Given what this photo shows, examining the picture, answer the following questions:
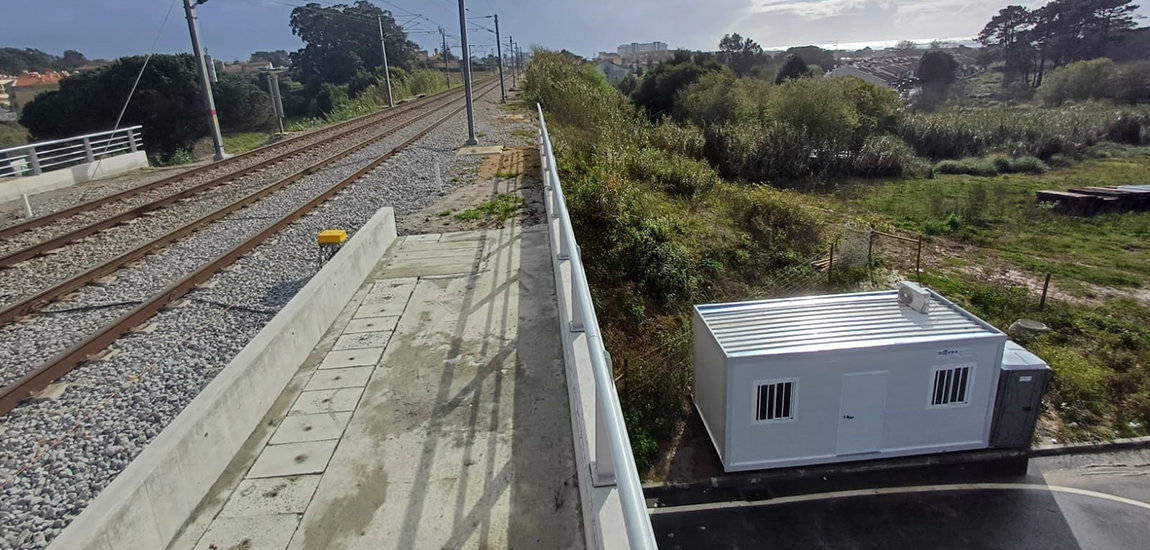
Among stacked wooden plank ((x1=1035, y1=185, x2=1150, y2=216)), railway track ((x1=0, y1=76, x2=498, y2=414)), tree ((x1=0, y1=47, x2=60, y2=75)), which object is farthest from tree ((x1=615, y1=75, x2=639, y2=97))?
tree ((x1=0, y1=47, x2=60, y2=75))

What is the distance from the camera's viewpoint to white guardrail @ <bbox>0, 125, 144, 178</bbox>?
13.6 metres

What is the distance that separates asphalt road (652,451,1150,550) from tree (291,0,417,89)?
81.6 metres

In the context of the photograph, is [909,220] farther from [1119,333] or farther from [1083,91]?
[1083,91]

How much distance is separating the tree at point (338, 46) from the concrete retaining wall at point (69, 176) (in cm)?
6722

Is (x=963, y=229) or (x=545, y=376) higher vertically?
(x=545, y=376)

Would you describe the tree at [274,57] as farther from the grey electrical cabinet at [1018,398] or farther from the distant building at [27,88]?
the grey electrical cabinet at [1018,398]

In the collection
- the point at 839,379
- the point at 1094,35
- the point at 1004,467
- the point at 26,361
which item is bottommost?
the point at 1004,467

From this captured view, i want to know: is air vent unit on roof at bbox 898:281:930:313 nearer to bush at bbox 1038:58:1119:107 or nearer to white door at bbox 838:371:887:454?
white door at bbox 838:371:887:454

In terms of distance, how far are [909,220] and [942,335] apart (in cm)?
1474

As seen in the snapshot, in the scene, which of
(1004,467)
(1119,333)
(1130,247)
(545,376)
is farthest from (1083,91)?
(545,376)

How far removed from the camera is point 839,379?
830 cm

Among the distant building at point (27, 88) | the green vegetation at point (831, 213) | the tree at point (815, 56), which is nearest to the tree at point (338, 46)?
the distant building at point (27, 88)

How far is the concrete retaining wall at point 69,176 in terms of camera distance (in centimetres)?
1289

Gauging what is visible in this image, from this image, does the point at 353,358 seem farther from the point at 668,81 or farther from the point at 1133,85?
the point at 1133,85
